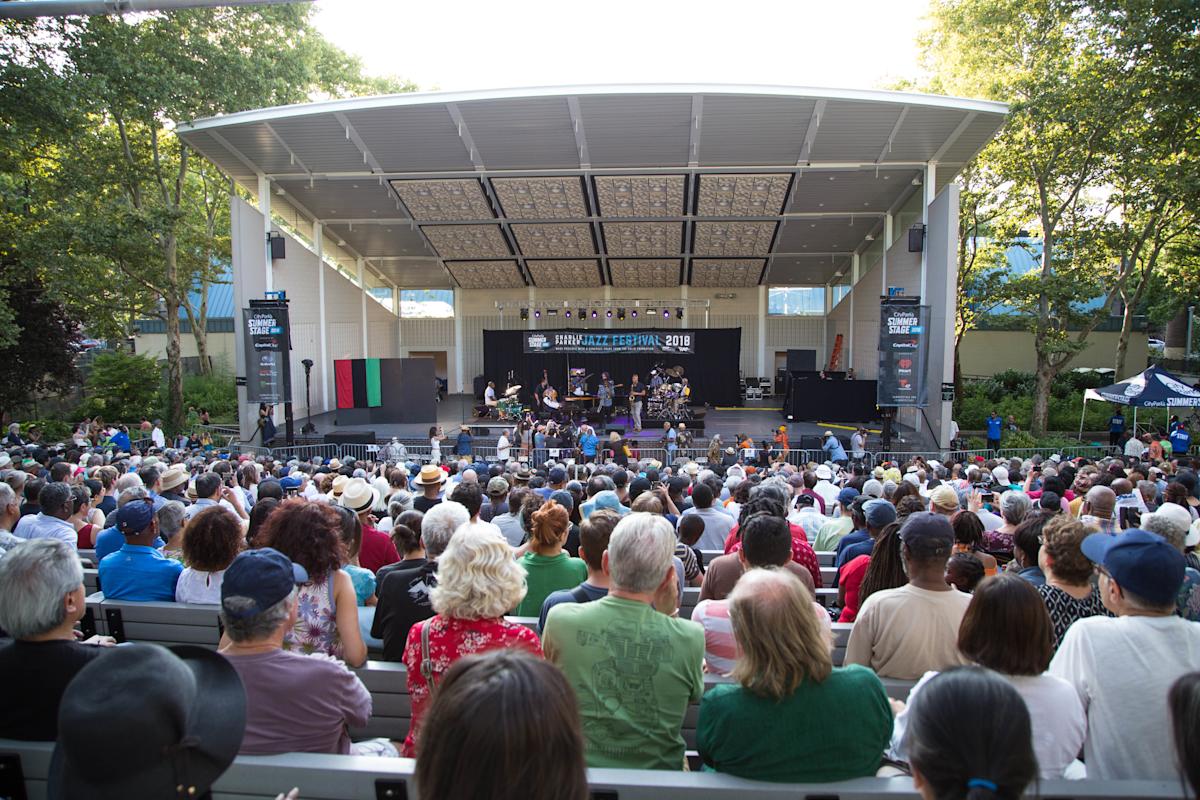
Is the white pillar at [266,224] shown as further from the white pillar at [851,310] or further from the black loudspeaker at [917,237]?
the white pillar at [851,310]

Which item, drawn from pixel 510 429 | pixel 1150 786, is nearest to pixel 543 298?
pixel 510 429

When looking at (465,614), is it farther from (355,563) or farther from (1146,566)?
(1146,566)

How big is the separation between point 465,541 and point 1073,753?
181cm

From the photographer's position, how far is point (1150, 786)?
179 cm

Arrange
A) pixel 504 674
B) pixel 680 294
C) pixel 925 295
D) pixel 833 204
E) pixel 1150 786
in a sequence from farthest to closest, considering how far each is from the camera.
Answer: pixel 680 294, pixel 833 204, pixel 925 295, pixel 1150 786, pixel 504 674

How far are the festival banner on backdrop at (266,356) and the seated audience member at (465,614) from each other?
54.7ft

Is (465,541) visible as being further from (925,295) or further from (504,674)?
(925,295)

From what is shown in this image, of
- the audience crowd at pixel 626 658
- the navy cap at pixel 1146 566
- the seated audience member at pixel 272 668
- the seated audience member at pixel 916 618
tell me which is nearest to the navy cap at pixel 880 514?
the audience crowd at pixel 626 658

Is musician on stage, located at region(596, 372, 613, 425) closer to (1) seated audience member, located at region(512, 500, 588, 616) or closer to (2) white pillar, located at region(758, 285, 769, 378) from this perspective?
(2) white pillar, located at region(758, 285, 769, 378)

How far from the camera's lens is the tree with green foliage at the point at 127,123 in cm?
1462

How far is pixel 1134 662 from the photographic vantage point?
6.83 feet

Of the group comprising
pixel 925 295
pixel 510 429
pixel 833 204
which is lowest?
pixel 510 429

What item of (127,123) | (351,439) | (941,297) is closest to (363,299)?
(127,123)

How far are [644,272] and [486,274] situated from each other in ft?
18.7
